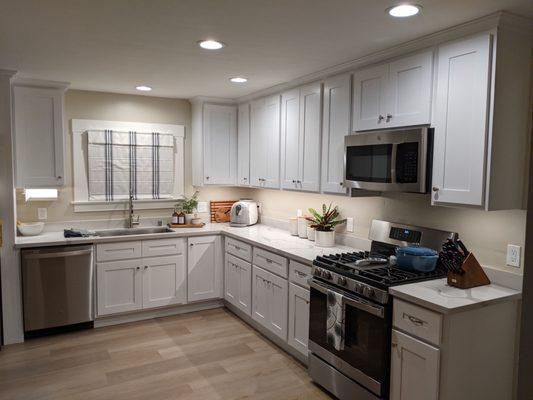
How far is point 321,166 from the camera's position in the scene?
3518mm

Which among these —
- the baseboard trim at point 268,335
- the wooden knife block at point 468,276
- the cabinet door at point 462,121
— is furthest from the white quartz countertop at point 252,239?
the cabinet door at point 462,121

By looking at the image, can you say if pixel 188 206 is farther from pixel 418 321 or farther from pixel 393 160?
pixel 418 321

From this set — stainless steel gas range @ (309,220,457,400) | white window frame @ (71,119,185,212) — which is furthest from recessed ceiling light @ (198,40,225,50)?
white window frame @ (71,119,185,212)

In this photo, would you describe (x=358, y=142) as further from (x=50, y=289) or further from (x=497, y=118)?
(x=50, y=289)

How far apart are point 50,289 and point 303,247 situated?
7.45 ft

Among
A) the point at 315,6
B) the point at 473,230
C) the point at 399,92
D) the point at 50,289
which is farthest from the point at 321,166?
the point at 50,289

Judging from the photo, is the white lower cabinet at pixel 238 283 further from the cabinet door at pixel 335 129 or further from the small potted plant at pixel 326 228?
the cabinet door at pixel 335 129

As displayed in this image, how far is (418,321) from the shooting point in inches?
86.7

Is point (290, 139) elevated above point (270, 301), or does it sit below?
above

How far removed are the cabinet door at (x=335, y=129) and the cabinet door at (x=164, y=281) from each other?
1807 mm

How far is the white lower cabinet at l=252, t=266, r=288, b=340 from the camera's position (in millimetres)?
3439

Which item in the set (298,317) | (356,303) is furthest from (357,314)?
(298,317)

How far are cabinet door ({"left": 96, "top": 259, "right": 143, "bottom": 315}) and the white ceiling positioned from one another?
1.76 meters

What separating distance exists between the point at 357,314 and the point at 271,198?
243 centimetres
